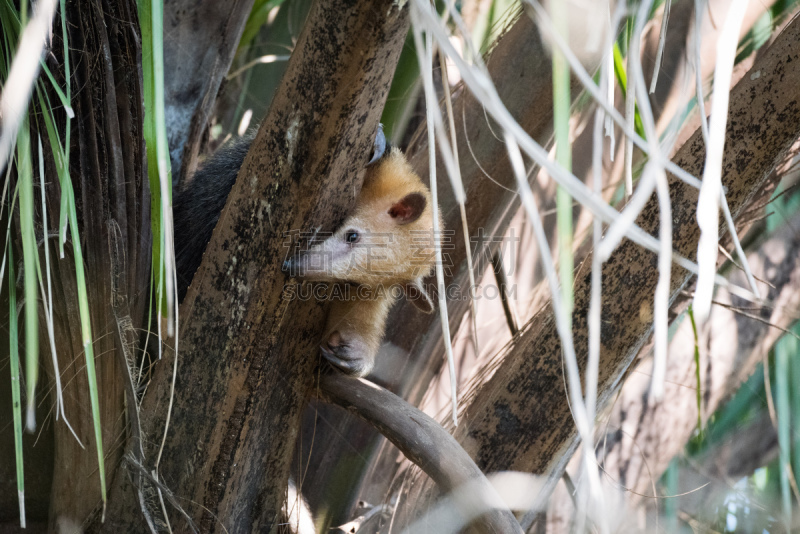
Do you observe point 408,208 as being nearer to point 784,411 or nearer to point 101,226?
point 101,226

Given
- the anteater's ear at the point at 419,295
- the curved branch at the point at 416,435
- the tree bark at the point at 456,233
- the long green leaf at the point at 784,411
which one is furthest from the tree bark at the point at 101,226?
the long green leaf at the point at 784,411

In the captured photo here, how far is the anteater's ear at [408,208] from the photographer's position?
1.99 meters

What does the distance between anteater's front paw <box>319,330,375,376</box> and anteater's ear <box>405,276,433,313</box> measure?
0.25 meters

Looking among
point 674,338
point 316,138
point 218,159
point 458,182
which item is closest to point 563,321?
point 458,182

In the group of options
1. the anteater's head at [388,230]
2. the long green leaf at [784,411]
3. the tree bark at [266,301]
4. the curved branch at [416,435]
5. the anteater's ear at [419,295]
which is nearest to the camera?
the tree bark at [266,301]

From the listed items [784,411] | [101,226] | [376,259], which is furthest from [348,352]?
[784,411]

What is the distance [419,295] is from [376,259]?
26 centimetres

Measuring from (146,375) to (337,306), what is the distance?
2.34 feet

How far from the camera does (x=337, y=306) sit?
2180 mm

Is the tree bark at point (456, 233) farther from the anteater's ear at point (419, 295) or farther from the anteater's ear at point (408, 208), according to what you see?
the anteater's ear at point (408, 208)

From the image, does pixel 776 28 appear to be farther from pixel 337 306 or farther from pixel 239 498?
pixel 239 498

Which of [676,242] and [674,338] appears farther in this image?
[674,338]

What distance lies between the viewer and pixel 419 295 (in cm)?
221

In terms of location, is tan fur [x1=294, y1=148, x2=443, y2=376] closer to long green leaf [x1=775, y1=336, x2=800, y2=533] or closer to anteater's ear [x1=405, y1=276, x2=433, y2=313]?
anteater's ear [x1=405, y1=276, x2=433, y2=313]
